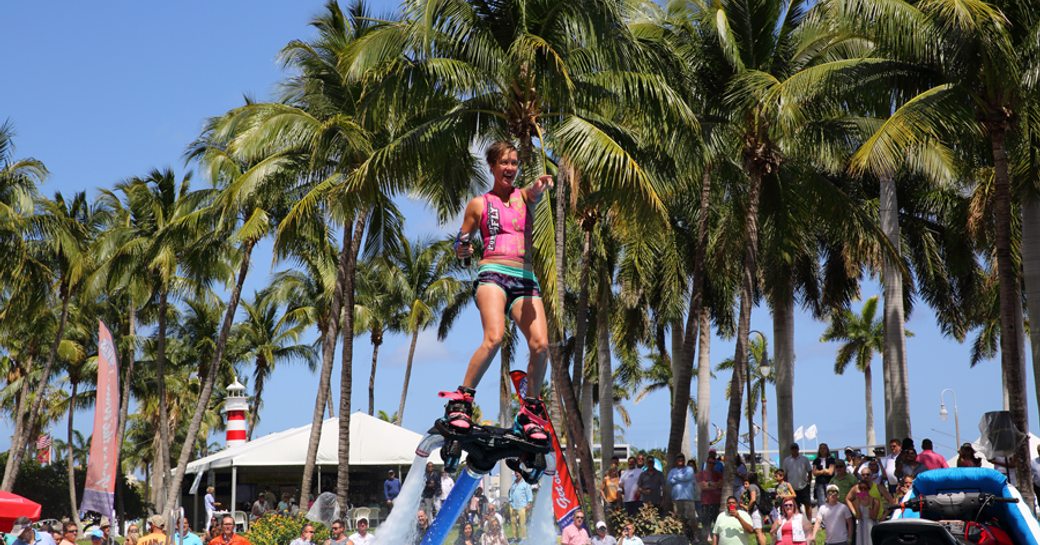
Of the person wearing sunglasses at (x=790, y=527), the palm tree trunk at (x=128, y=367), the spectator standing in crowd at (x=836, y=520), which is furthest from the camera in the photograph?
the palm tree trunk at (x=128, y=367)

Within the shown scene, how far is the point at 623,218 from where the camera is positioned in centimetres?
1636

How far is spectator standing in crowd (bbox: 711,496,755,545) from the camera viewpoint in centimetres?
1577

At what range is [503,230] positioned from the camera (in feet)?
27.0

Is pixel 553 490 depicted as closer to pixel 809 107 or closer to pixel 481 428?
pixel 481 428

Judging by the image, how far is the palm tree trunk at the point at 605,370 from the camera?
31.3 meters

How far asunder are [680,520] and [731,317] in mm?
13443

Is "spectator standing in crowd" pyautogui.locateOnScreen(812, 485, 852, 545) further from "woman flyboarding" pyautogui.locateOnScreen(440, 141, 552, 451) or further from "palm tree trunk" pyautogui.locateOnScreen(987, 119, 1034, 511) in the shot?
"woman flyboarding" pyautogui.locateOnScreen(440, 141, 552, 451)

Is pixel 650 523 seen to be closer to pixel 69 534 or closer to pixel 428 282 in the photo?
pixel 69 534

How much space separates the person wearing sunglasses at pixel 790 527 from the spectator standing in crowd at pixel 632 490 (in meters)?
5.17

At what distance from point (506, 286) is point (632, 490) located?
13.3 meters

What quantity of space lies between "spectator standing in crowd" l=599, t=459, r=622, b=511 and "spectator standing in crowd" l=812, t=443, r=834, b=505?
412 centimetres

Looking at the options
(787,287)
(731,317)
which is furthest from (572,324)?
(787,287)

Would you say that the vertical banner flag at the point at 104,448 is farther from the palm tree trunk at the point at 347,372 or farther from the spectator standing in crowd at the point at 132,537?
the palm tree trunk at the point at 347,372

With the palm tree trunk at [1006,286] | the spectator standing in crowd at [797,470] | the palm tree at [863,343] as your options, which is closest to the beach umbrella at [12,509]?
the spectator standing in crowd at [797,470]
